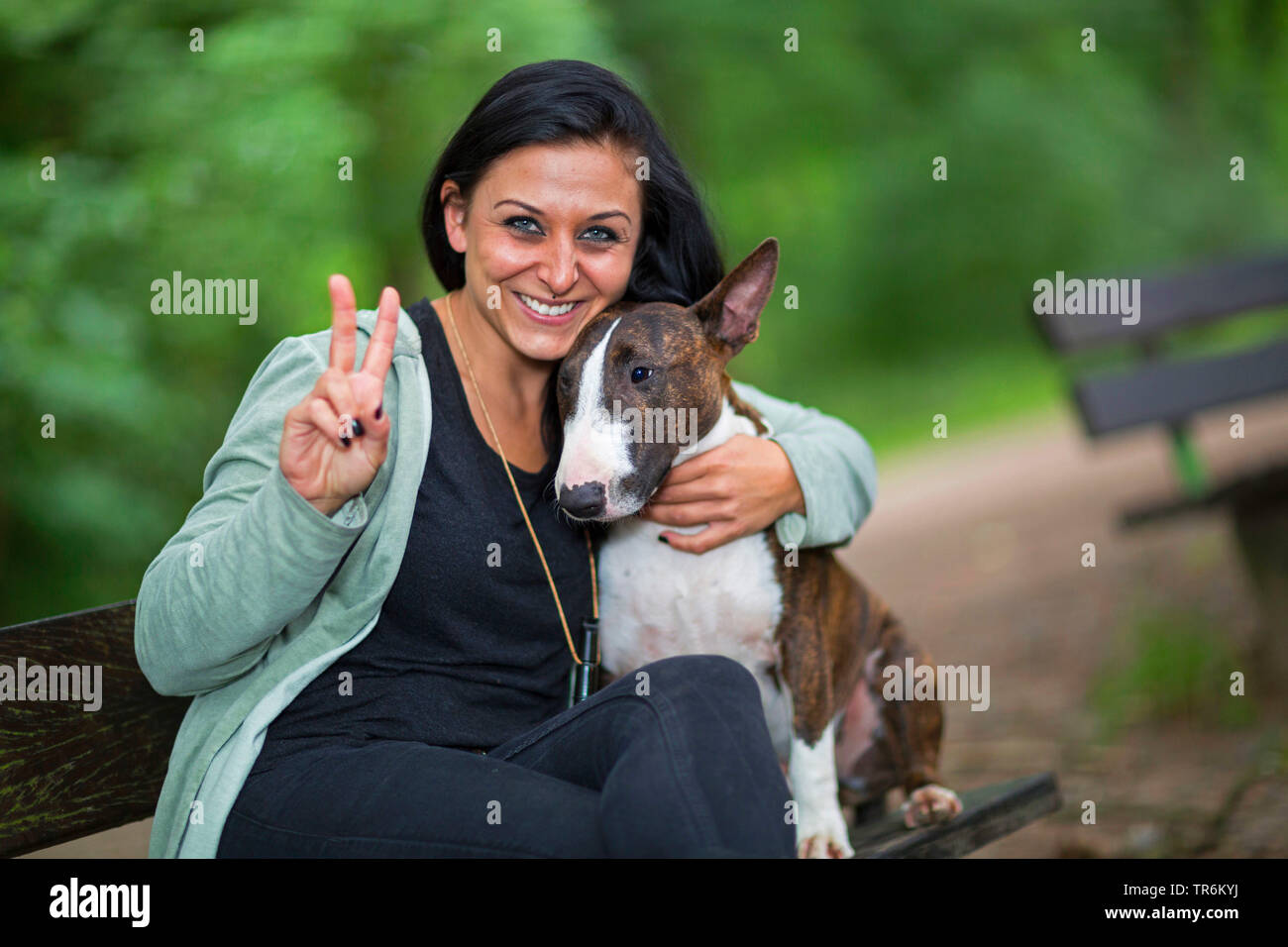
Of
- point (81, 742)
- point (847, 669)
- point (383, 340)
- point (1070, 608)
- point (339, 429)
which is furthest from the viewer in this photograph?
point (1070, 608)

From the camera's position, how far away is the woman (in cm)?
194

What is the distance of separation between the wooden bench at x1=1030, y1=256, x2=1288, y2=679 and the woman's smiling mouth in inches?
114

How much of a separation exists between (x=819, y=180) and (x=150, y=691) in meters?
12.3

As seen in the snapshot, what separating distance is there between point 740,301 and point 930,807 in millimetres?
1126

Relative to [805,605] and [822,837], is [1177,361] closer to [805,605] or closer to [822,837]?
[805,605]

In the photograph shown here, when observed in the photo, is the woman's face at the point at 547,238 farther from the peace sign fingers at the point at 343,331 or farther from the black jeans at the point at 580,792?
the black jeans at the point at 580,792

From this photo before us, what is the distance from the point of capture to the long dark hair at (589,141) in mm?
2373

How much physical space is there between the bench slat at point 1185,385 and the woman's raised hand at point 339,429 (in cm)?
353

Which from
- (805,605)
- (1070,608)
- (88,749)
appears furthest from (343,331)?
(1070,608)

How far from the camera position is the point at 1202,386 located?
16.1ft

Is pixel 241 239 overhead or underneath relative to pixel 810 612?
overhead

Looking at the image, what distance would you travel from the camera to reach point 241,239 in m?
5.50
